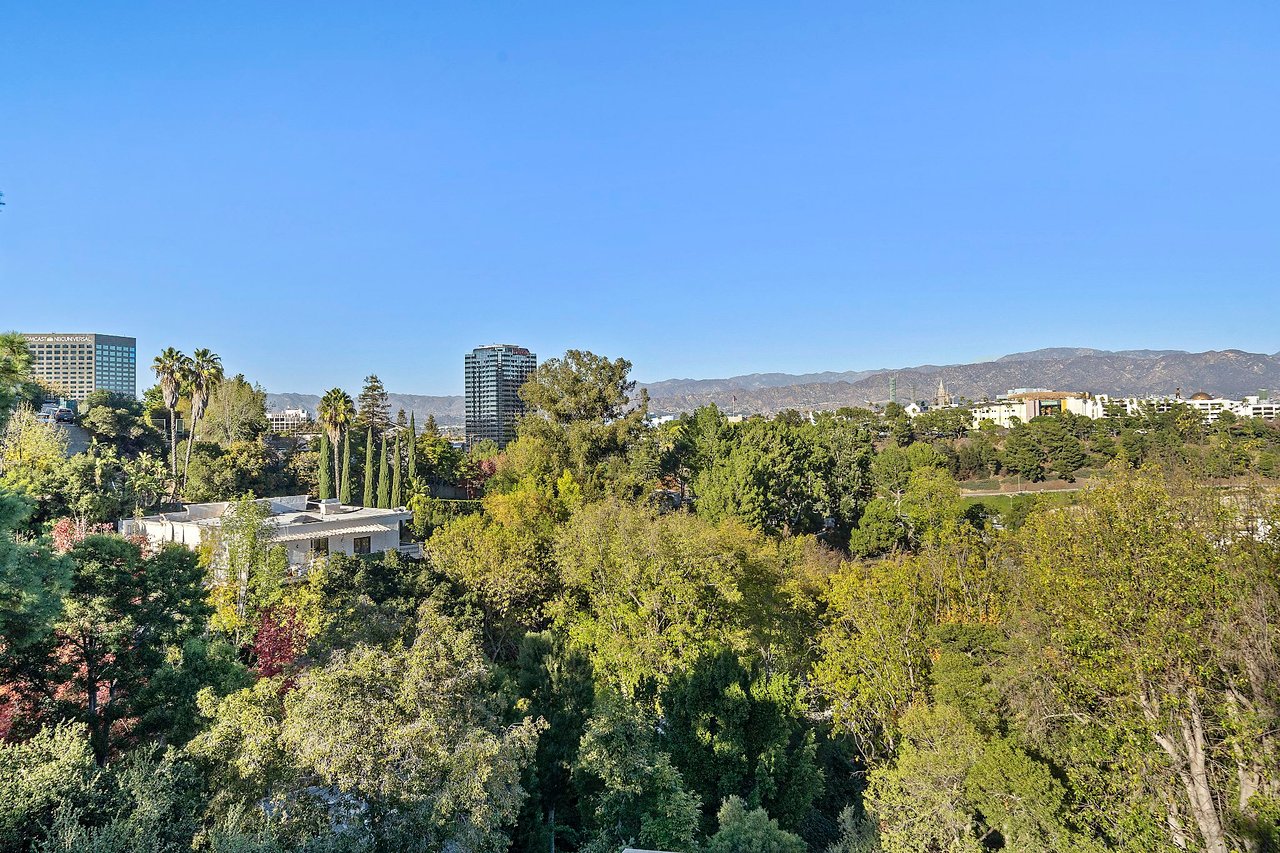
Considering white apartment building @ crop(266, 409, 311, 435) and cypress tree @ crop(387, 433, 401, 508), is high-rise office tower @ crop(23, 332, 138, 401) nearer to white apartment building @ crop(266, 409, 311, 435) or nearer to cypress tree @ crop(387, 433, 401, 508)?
white apartment building @ crop(266, 409, 311, 435)

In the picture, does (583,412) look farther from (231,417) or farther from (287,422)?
(287,422)

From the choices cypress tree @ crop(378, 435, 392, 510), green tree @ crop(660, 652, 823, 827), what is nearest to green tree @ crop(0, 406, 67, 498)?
cypress tree @ crop(378, 435, 392, 510)

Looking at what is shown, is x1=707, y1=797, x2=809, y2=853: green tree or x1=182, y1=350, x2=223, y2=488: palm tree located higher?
x1=182, y1=350, x2=223, y2=488: palm tree

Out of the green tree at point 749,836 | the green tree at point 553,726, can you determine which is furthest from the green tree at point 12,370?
the green tree at point 749,836

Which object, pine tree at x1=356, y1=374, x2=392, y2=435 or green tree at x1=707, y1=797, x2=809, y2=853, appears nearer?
A: green tree at x1=707, y1=797, x2=809, y2=853

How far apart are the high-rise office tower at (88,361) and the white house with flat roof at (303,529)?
90422mm

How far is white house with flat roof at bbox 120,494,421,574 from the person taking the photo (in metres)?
21.1

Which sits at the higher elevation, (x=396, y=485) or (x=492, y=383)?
(x=492, y=383)

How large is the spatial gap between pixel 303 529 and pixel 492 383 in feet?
320

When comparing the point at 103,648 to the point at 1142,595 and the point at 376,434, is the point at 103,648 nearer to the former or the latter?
the point at 1142,595

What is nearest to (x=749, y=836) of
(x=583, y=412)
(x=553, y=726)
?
(x=553, y=726)

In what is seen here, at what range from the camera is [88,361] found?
110 metres

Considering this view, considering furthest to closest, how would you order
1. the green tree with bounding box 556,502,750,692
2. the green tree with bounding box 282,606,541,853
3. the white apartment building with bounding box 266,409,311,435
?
Result: the white apartment building with bounding box 266,409,311,435 < the green tree with bounding box 556,502,750,692 < the green tree with bounding box 282,606,541,853

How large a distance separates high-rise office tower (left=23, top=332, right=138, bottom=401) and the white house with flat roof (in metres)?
90.4
